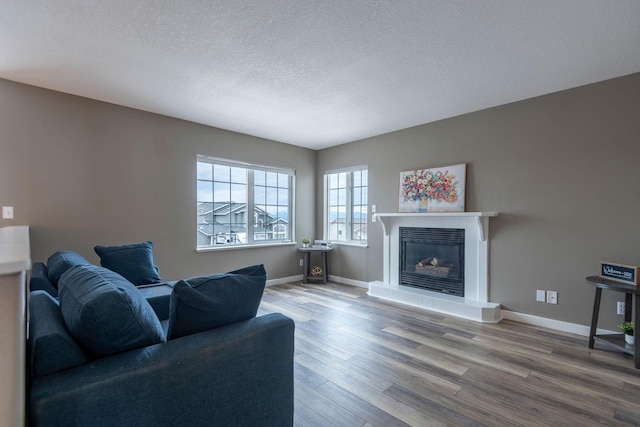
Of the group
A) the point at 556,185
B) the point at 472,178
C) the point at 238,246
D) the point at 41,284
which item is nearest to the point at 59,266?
the point at 41,284

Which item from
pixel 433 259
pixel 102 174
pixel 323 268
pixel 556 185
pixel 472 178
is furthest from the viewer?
pixel 323 268

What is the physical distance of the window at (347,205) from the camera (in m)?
5.11

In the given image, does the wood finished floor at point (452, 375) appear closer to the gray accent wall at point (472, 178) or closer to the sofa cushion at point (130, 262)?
the gray accent wall at point (472, 178)

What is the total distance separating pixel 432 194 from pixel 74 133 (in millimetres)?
4361

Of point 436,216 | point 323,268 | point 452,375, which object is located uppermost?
point 436,216

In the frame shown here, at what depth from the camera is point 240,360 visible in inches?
50.5

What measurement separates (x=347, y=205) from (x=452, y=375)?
342cm

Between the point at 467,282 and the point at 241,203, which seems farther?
the point at 241,203

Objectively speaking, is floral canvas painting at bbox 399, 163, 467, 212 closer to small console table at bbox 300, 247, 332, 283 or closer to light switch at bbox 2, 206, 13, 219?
small console table at bbox 300, 247, 332, 283

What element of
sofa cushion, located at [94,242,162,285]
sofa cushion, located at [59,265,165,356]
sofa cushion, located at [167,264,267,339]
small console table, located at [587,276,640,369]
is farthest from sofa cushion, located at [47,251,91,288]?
small console table, located at [587,276,640,369]

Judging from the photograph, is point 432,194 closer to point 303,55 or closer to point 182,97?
point 303,55

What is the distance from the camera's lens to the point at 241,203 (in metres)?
4.79

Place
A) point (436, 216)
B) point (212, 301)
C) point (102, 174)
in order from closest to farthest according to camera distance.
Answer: point (212, 301) → point (102, 174) → point (436, 216)

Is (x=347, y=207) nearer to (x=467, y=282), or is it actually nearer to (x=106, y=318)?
(x=467, y=282)
